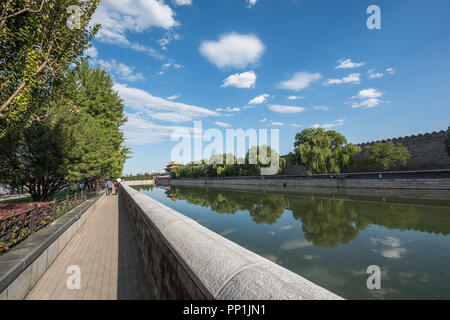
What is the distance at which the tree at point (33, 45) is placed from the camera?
5.19 metres

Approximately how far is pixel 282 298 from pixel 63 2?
8.01 m

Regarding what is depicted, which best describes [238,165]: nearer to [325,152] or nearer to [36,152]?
[325,152]

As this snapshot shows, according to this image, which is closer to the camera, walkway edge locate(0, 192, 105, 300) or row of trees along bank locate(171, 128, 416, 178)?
walkway edge locate(0, 192, 105, 300)

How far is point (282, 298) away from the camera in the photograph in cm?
109

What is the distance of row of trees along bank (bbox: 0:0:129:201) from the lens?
17.6 ft

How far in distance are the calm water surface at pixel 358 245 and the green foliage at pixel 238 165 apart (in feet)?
115

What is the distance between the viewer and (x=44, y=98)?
21.4 feet

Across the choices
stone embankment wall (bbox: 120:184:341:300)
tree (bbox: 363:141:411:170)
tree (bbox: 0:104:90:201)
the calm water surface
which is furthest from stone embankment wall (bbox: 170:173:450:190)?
tree (bbox: 0:104:90:201)

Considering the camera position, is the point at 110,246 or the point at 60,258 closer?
the point at 60,258

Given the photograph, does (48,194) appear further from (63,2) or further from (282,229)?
(282,229)

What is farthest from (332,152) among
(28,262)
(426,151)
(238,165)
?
(28,262)

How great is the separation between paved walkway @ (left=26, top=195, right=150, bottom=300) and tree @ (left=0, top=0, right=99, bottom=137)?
379 centimetres

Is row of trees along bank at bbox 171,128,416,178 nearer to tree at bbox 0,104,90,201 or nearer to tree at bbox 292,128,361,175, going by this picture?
tree at bbox 292,128,361,175
